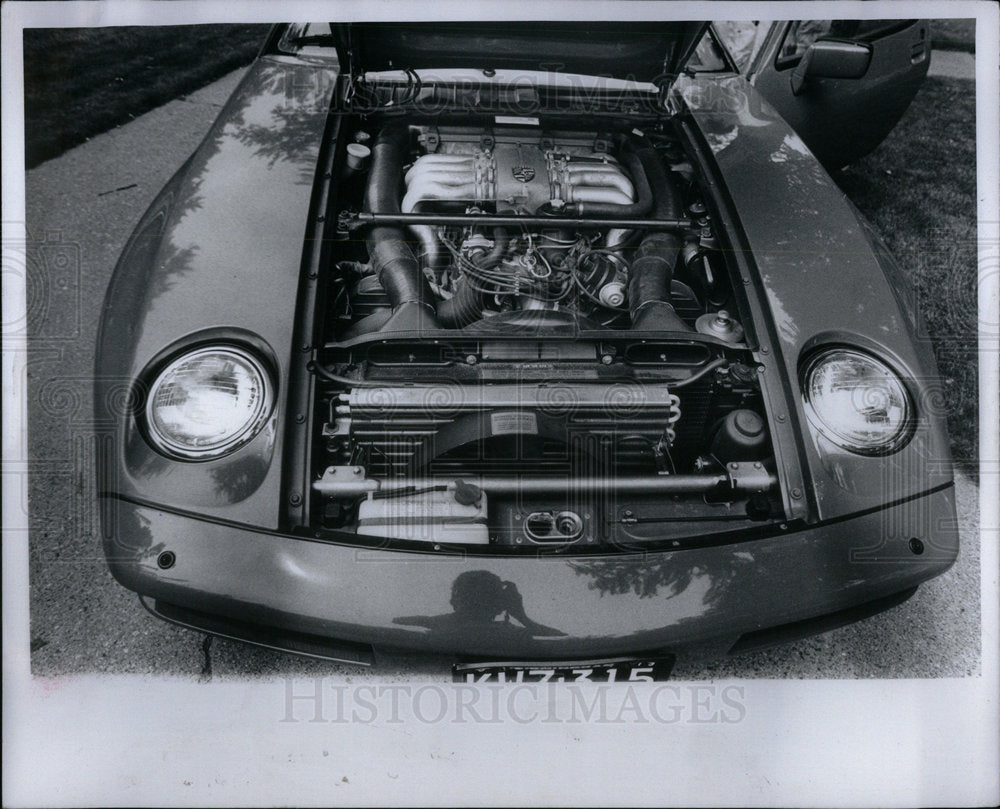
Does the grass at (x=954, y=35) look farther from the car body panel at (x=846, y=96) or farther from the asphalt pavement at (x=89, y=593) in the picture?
the asphalt pavement at (x=89, y=593)

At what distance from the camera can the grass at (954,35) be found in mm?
1117

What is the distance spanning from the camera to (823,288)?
102cm

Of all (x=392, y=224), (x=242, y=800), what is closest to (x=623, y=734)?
(x=242, y=800)

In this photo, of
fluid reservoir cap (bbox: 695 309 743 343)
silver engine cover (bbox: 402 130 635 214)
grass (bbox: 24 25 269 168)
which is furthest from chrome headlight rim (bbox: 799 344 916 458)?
grass (bbox: 24 25 269 168)

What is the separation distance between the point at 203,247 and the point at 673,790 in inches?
38.8

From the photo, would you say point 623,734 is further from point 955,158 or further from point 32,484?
point 955,158

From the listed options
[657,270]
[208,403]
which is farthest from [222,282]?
[657,270]

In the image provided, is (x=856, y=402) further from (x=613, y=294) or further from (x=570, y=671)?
(x=570, y=671)

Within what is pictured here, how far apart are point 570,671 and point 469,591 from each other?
16 centimetres

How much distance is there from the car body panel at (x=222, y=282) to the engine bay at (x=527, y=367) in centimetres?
7

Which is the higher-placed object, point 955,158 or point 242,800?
point 955,158

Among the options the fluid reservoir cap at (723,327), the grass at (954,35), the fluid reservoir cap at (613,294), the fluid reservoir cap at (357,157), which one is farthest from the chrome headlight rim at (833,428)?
the fluid reservoir cap at (357,157)

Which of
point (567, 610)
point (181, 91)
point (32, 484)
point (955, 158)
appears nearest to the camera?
point (567, 610)

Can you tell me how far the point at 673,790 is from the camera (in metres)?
0.92
